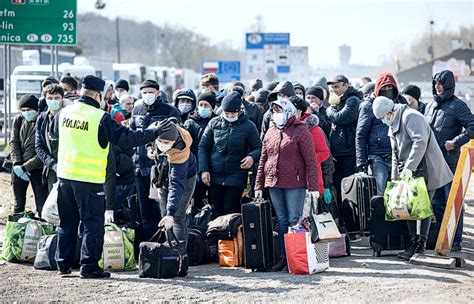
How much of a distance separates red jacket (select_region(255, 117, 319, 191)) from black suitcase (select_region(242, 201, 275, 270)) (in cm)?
32

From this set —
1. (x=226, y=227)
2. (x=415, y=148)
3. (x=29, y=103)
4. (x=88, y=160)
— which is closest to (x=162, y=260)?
(x=226, y=227)

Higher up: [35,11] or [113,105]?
[35,11]

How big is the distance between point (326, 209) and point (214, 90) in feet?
9.55

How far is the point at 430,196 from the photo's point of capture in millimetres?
12023

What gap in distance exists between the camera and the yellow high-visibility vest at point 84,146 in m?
10.7

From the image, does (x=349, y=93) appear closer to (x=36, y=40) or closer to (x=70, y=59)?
(x=36, y=40)

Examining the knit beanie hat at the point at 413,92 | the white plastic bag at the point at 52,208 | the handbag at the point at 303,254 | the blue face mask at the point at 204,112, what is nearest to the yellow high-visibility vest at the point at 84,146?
the white plastic bag at the point at 52,208

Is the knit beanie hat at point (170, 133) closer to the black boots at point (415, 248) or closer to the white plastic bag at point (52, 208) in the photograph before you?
the white plastic bag at point (52, 208)

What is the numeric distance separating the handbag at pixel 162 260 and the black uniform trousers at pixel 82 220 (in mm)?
494

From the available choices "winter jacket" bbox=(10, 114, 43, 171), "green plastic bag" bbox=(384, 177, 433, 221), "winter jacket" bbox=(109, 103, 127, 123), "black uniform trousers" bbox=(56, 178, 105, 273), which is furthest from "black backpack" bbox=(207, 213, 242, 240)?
"winter jacket" bbox=(109, 103, 127, 123)

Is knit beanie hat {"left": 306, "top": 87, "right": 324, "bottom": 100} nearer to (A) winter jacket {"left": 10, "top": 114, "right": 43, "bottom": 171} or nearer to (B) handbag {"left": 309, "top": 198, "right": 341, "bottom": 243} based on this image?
(B) handbag {"left": 309, "top": 198, "right": 341, "bottom": 243}

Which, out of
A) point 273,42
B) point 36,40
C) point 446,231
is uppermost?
point 273,42

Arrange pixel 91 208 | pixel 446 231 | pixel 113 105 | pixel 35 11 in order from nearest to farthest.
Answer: pixel 91 208 < pixel 446 231 < pixel 113 105 < pixel 35 11

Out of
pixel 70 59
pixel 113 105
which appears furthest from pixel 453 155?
pixel 70 59
